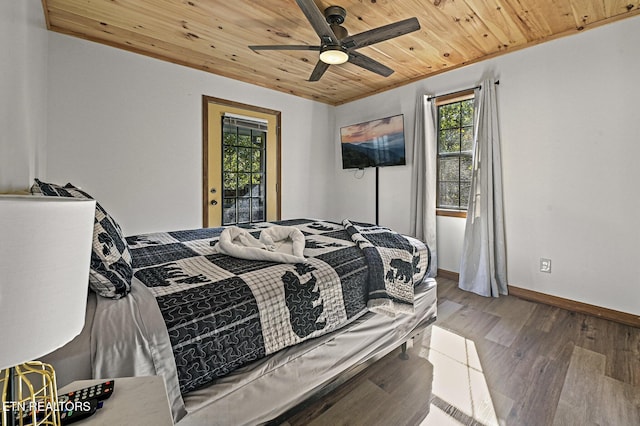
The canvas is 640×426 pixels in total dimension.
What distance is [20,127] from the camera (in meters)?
1.54

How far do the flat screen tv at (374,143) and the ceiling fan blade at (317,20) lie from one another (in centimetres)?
195

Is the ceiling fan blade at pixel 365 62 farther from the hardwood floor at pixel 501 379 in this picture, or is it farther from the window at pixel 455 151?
the hardwood floor at pixel 501 379

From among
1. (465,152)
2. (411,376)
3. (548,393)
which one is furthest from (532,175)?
(411,376)

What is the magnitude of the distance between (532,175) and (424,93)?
1.62m

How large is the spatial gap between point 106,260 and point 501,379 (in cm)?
219

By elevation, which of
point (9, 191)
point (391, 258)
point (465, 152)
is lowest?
point (391, 258)

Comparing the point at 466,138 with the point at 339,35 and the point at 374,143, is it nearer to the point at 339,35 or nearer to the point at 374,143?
the point at 374,143

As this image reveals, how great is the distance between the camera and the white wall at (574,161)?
2.49m

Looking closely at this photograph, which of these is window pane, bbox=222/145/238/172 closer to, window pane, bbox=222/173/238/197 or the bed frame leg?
window pane, bbox=222/173/238/197

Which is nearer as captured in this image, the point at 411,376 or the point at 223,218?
the point at 411,376

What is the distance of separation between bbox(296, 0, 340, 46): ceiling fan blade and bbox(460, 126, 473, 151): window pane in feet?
6.83

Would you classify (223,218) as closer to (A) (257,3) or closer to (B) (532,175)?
(A) (257,3)

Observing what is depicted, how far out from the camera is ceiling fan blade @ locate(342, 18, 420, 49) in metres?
2.05

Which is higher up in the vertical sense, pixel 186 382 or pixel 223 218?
pixel 223 218
